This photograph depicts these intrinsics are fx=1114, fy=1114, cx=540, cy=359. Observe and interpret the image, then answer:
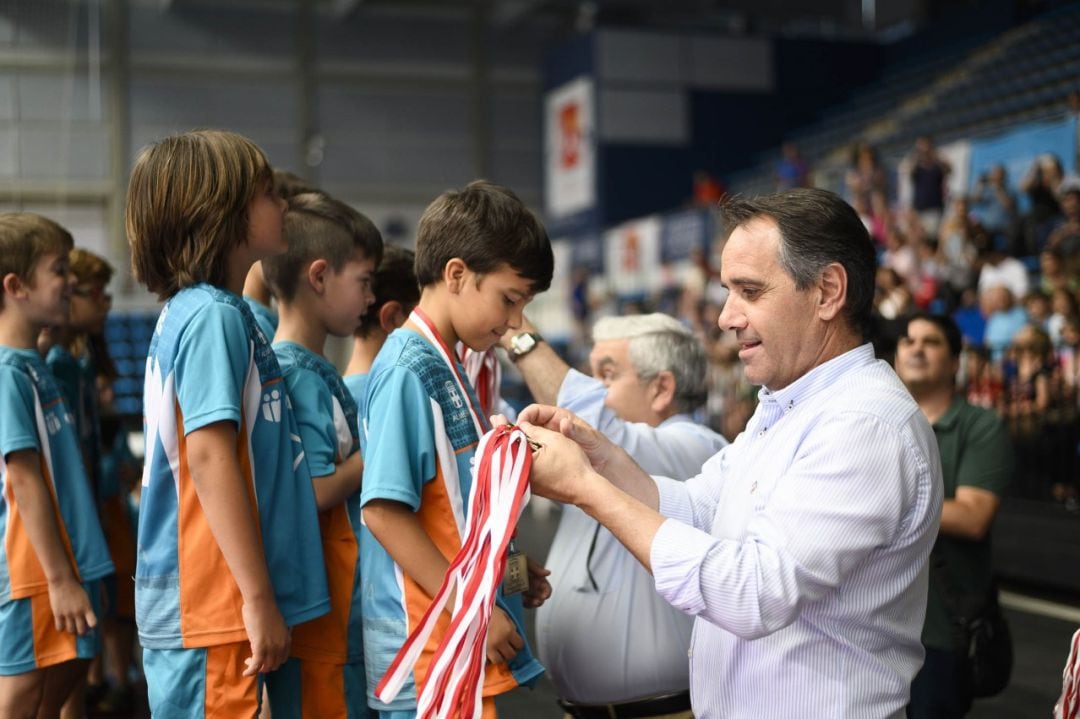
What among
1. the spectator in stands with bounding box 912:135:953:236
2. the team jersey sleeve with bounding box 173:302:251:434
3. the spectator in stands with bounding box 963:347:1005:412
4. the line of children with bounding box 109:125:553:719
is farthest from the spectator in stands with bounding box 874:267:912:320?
the team jersey sleeve with bounding box 173:302:251:434

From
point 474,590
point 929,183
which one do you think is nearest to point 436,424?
point 474,590

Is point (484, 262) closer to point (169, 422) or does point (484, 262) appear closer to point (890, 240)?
point (169, 422)

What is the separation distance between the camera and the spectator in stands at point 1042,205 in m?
10.1

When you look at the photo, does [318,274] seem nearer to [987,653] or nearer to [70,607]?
[70,607]

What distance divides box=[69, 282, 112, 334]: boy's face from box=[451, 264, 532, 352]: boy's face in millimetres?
2259

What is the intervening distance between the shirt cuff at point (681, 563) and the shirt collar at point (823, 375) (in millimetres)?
307

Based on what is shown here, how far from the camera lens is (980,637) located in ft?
10.1

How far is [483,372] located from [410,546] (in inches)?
32.8

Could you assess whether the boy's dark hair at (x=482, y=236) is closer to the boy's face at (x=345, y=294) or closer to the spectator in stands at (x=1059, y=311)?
the boy's face at (x=345, y=294)

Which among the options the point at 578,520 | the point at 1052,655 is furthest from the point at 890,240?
the point at 578,520

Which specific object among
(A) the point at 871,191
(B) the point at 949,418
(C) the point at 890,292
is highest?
(A) the point at 871,191

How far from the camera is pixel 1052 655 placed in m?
5.02

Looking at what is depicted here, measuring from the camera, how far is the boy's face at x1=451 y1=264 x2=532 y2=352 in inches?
79.9

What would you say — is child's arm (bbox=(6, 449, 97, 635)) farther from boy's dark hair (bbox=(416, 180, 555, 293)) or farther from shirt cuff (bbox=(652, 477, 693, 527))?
shirt cuff (bbox=(652, 477, 693, 527))
